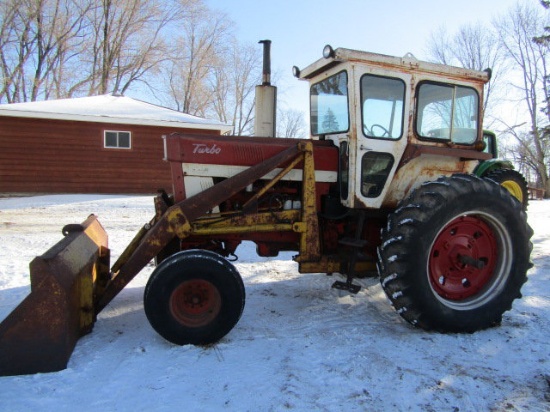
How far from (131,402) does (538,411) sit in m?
2.48

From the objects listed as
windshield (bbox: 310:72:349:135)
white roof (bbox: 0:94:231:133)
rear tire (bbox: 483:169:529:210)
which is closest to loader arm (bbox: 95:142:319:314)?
windshield (bbox: 310:72:349:135)

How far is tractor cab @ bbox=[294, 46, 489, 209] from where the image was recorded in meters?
4.13

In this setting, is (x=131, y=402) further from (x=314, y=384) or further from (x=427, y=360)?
(x=427, y=360)

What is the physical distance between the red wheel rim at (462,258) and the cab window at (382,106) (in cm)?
107

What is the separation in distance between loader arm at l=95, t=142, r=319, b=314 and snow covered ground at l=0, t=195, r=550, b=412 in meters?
0.50

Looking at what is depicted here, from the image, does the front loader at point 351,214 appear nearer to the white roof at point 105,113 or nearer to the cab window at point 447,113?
the cab window at point 447,113

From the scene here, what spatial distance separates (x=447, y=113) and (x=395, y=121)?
0.61 meters

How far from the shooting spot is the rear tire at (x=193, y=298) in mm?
3383

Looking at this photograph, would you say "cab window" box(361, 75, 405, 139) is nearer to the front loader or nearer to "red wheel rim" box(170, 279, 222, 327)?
the front loader

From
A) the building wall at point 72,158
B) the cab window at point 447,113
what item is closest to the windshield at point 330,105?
the cab window at point 447,113

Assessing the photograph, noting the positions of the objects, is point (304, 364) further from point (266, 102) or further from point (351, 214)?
point (266, 102)

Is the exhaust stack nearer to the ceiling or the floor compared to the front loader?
nearer to the ceiling

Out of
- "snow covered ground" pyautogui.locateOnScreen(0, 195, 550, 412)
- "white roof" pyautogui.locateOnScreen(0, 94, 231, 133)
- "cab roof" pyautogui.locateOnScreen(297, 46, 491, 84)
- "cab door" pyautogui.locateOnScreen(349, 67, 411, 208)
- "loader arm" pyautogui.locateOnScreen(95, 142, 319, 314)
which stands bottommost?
"snow covered ground" pyautogui.locateOnScreen(0, 195, 550, 412)

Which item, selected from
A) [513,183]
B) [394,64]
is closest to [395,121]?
[394,64]
